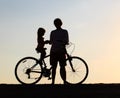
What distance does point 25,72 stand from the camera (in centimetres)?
1788

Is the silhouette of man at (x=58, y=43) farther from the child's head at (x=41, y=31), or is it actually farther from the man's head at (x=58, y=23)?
the child's head at (x=41, y=31)

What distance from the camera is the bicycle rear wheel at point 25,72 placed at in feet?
57.9

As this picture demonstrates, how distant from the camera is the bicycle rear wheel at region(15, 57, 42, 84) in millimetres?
17656

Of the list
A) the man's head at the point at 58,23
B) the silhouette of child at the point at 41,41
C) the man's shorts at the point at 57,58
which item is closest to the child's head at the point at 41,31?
the silhouette of child at the point at 41,41
